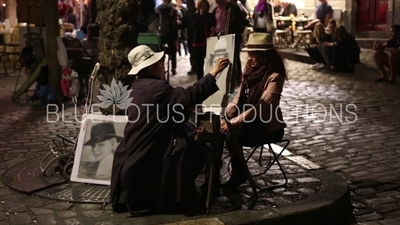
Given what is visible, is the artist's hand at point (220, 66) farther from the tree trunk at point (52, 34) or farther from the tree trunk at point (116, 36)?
the tree trunk at point (52, 34)

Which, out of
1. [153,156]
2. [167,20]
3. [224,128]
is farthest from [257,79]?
[167,20]

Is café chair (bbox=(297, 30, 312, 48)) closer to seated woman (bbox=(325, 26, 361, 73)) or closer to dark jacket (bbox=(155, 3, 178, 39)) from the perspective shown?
seated woman (bbox=(325, 26, 361, 73))

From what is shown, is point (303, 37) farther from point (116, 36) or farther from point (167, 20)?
point (116, 36)

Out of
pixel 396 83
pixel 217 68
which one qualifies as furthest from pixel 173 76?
pixel 217 68

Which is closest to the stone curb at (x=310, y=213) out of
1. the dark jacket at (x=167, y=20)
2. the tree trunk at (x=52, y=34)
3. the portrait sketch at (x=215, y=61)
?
the portrait sketch at (x=215, y=61)

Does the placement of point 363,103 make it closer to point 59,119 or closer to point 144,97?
point 59,119

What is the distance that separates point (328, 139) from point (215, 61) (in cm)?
319

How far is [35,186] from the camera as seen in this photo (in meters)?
5.82

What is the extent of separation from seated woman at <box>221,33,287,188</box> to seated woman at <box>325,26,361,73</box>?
943 centimetres

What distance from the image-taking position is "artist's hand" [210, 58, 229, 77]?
492cm

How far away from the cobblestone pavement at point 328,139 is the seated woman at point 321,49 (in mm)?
1706

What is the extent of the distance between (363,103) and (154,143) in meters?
6.58

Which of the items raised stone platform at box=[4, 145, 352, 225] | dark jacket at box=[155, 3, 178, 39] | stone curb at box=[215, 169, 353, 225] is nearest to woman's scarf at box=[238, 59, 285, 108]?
raised stone platform at box=[4, 145, 352, 225]

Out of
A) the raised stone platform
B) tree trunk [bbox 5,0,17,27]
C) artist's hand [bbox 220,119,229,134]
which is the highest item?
tree trunk [bbox 5,0,17,27]
